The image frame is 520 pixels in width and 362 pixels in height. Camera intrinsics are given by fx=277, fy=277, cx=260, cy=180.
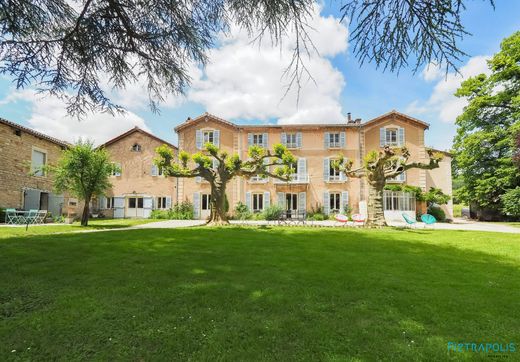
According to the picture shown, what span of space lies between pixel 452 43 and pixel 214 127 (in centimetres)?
2201

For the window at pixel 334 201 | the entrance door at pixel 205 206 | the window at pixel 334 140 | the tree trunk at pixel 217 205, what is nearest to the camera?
the tree trunk at pixel 217 205

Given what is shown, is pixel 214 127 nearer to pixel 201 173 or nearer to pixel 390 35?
pixel 201 173

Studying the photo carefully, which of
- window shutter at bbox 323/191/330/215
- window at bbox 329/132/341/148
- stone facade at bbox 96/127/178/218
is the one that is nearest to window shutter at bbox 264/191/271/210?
window shutter at bbox 323/191/330/215

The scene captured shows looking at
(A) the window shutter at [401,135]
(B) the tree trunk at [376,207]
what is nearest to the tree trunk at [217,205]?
(B) the tree trunk at [376,207]

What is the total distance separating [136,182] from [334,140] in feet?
57.9

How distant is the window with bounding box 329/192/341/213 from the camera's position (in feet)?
75.5

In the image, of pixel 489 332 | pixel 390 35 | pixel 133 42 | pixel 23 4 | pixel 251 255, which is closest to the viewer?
pixel 489 332

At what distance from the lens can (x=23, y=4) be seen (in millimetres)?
4203

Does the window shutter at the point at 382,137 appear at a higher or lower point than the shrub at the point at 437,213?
higher

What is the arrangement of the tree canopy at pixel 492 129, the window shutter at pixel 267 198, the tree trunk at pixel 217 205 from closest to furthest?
the tree trunk at pixel 217 205
the tree canopy at pixel 492 129
the window shutter at pixel 267 198

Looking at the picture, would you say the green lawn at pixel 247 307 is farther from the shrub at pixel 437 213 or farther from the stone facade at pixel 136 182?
the stone facade at pixel 136 182

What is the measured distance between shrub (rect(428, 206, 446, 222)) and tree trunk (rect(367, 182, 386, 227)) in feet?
35.4

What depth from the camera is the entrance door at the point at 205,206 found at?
23.1 metres

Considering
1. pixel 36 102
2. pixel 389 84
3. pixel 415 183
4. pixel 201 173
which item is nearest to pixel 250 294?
pixel 389 84
